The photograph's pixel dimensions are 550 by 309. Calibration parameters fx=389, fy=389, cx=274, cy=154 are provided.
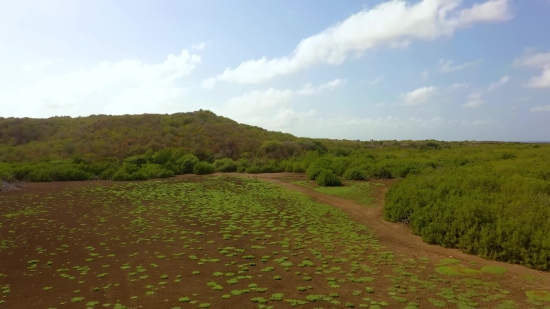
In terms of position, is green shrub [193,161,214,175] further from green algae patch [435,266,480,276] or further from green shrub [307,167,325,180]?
green algae patch [435,266,480,276]

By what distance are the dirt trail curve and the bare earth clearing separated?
43mm

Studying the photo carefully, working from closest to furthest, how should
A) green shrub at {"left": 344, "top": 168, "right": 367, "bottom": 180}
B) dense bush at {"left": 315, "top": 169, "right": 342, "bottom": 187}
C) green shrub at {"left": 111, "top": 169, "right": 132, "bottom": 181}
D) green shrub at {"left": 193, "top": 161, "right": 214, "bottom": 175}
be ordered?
dense bush at {"left": 315, "top": 169, "right": 342, "bottom": 187} < green shrub at {"left": 344, "top": 168, "right": 367, "bottom": 180} < green shrub at {"left": 111, "top": 169, "right": 132, "bottom": 181} < green shrub at {"left": 193, "top": 161, "right": 214, "bottom": 175}

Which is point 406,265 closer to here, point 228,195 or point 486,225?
point 486,225

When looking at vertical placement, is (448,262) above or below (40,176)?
below

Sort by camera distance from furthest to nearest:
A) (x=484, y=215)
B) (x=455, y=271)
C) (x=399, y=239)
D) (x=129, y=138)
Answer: (x=129, y=138)
(x=399, y=239)
(x=484, y=215)
(x=455, y=271)

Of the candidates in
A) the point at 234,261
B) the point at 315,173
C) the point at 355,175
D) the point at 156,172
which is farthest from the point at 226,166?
the point at 234,261

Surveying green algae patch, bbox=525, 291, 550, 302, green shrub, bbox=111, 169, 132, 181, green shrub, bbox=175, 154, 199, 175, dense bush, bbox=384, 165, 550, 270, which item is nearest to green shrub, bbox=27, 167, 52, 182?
green shrub, bbox=111, 169, 132, 181

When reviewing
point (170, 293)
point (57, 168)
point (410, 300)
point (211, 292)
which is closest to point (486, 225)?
point (410, 300)

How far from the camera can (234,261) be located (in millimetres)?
7812

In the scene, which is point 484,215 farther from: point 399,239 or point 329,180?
point 329,180

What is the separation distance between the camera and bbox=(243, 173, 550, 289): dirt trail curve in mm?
7056

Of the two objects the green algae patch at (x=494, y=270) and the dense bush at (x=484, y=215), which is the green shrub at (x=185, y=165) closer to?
the dense bush at (x=484, y=215)

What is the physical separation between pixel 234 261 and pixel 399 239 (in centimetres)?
439

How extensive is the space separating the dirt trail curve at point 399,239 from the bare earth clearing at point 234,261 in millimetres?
43
